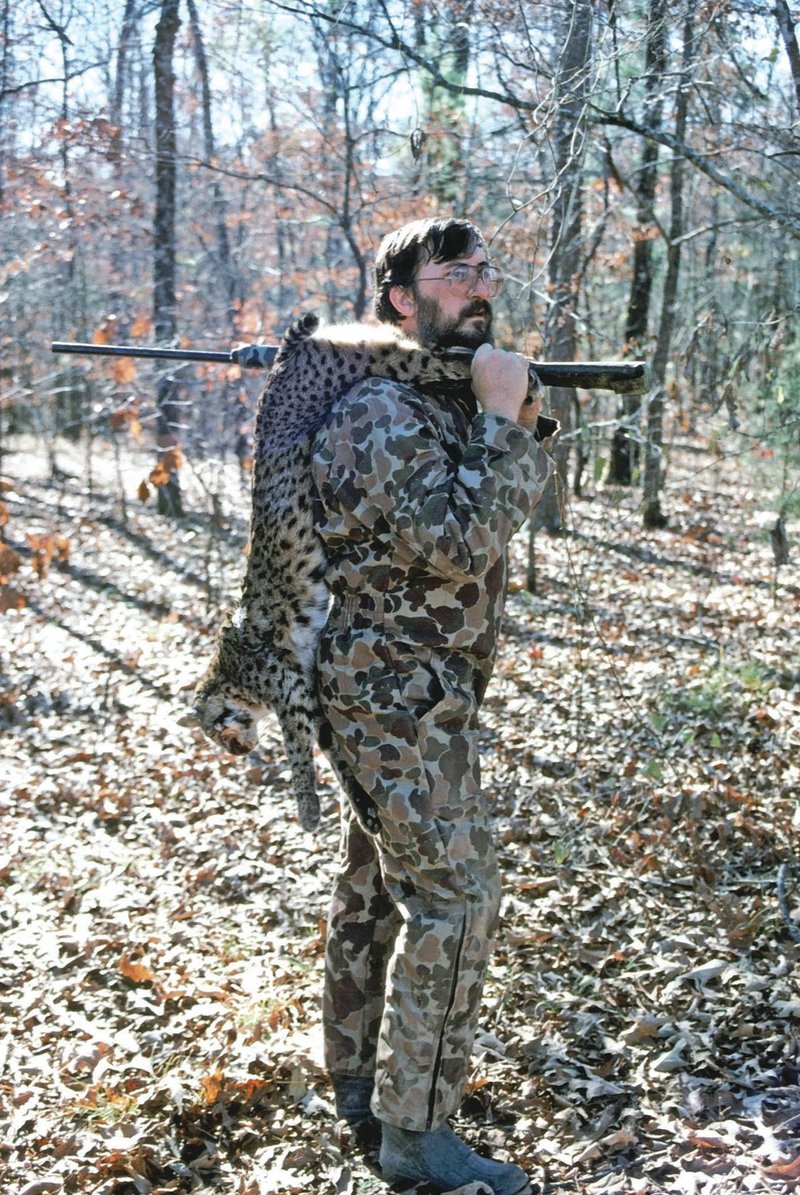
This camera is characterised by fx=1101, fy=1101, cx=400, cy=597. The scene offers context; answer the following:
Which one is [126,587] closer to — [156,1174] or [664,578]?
[664,578]

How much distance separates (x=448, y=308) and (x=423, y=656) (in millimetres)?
944

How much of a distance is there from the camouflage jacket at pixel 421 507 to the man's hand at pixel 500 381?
0.13 feet

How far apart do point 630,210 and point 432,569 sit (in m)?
14.9

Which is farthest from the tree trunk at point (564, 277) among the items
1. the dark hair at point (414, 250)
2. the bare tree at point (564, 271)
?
the dark hair at point (414, 250)

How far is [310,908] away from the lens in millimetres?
5074

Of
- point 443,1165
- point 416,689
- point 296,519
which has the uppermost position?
point 296,519

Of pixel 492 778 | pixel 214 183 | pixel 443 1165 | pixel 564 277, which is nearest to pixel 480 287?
pixel 443 1165

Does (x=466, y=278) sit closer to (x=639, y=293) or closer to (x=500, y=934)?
(x=500, y=934)

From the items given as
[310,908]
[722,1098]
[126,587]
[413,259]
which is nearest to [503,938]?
[310,908]

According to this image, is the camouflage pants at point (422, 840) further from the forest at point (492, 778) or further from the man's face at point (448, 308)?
the man's face at point (448, 308)

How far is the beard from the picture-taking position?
9.82ft

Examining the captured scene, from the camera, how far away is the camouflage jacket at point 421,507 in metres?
2.78

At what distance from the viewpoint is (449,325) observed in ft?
9.85

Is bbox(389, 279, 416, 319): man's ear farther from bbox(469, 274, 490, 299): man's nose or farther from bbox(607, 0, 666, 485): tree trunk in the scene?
bbox(607, 0, 666, 485): tree trunk
